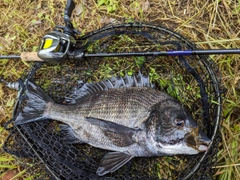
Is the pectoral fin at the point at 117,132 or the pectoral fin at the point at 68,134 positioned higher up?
the pectoral fin at the point at 117,132

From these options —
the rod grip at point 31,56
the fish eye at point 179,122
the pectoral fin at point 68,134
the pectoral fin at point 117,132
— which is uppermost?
the rod grip at point 31,56

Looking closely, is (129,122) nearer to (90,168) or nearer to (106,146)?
(106,146)

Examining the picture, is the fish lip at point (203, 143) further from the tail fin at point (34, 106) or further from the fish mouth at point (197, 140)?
the tail fin at point (34, 106)

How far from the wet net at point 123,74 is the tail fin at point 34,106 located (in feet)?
0.35

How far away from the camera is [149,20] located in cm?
328

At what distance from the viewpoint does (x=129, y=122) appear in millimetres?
2689

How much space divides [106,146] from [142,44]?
42.6 inches

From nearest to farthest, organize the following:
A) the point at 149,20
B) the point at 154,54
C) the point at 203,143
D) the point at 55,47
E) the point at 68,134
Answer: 1. the point at 203,143
2. the point at 154,54
3. the point at 55,47
4. the point at 68,134
5. the point at 149,20

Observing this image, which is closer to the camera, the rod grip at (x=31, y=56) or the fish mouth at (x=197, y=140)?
the fish mouth at (x=197, y=140)

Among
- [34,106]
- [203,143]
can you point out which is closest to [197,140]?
[203,143]

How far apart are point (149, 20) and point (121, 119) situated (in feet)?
3.93

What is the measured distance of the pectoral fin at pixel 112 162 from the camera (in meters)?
2.72

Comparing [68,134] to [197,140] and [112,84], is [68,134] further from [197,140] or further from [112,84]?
[197,140]

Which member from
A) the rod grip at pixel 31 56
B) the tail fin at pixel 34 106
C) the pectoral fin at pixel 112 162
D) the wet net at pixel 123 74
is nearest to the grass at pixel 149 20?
the wet net at pixel 123 74
